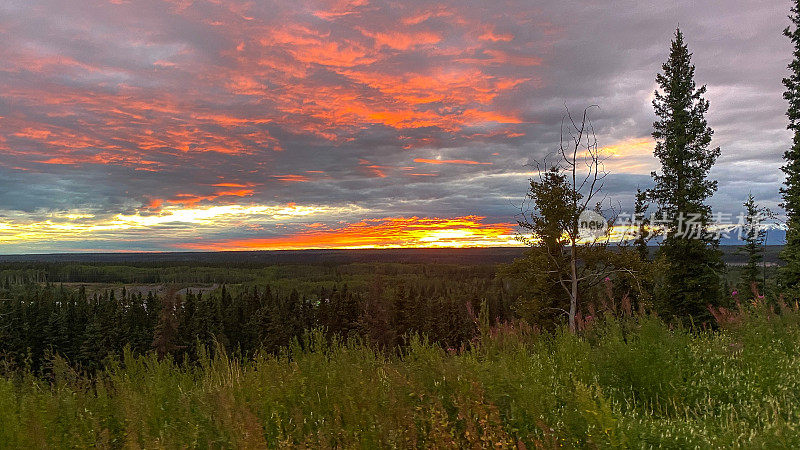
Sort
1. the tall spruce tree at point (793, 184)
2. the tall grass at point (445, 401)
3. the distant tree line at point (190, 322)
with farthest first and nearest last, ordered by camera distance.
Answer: the distant tree line at point (190, 322) → the tall spruce tree at point (793, 184) → the tall grass at point (445, 401)

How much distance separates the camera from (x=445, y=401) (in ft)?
17.7

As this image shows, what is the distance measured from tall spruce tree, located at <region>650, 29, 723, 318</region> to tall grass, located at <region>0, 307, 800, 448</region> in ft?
83.2

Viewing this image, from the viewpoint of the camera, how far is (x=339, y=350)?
735cm

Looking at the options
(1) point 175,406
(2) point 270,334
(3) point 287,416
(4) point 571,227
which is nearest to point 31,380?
(1) point 175,406

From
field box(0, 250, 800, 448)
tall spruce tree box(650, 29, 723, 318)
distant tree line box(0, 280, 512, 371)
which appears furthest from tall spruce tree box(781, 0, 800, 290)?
distant tree line box(0, 280, 512, 371)

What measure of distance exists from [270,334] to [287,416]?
60.1m

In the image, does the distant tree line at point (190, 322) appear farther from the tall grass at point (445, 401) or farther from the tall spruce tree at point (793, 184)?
the tall grass at point (445, 401)

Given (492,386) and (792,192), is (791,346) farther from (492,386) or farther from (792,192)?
(792,192)

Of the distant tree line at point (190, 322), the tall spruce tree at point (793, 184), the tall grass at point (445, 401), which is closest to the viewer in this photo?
the tall grass at point (445, 401)

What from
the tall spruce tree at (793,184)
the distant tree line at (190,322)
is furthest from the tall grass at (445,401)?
the distant tree line at (190,322)

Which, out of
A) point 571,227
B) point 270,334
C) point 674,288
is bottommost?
point 270,334

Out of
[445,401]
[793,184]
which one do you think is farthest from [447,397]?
[793,184]

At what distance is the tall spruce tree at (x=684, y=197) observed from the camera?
3031cm

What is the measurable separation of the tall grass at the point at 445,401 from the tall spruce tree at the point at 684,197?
25367mm
